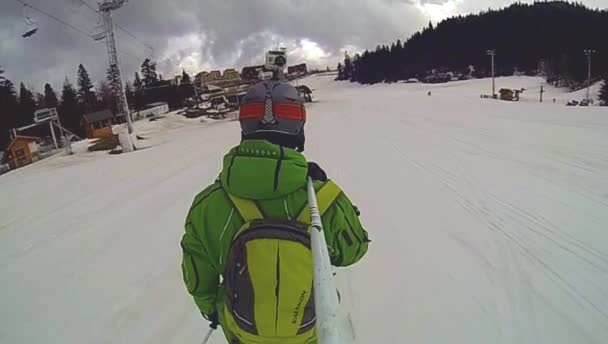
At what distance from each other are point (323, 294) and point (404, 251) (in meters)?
3.88

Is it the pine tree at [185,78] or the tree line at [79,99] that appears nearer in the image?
the tree line at [79,99]

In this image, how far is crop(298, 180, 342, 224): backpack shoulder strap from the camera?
143 cm

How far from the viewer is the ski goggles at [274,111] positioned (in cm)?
161

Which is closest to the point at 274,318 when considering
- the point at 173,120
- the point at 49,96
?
the point at 173,120

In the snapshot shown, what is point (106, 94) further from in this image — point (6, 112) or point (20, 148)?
point (20, 148)

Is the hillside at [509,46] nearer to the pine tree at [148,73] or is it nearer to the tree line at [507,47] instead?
the tree line at [507,47]

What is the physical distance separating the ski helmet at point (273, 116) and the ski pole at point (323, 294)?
472 mm

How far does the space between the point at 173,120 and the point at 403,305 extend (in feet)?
109

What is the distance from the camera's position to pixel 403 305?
3.53 meters

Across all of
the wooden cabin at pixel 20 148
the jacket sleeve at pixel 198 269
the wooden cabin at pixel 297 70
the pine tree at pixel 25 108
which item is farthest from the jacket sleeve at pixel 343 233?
the pine tree at pixel 25 108

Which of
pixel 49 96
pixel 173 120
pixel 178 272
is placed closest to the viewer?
pixel 178 272

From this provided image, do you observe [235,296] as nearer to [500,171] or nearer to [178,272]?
[178,272]

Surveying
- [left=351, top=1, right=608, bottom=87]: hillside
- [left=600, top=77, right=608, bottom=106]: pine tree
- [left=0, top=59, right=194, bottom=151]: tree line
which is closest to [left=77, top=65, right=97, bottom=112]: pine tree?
[left=0, top=59, right=194, bottom=151]: tree line

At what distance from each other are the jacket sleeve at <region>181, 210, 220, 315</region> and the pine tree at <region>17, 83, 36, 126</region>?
4904 centimetres
